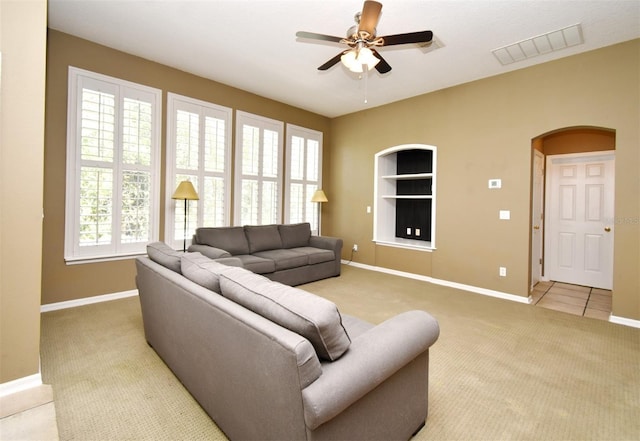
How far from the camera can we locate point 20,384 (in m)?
1.99

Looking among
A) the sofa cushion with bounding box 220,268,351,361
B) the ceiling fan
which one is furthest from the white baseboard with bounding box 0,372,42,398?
the ceiling fan

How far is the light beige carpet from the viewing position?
1786 mm

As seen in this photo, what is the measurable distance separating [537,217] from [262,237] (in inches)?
176

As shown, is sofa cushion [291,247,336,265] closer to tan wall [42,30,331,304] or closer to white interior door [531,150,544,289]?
tan wall [42,30,331,304]

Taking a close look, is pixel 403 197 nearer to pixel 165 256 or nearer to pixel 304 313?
pixel 165 256

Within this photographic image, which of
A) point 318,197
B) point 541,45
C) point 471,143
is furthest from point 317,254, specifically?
point 541,45

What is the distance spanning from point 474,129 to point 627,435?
12.9 feet

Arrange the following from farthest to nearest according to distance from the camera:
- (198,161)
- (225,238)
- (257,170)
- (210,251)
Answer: (257,170) → (198,161) → (225,238) → (210,251)

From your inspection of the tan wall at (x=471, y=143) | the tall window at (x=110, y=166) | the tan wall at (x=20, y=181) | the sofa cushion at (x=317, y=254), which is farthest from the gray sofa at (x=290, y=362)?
the sofa cushion at (x=317, y=254)

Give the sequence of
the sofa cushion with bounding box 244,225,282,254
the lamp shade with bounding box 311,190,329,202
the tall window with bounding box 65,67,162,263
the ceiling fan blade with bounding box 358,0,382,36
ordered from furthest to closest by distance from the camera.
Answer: the lamp shade with bounding box 311,190,329,202 → the sofa cushion with bounding box 244,225,282,254 → the tall window with bounding box 65,67,162,263 → the ceiling fan blade with bounding box 358,0,382,36

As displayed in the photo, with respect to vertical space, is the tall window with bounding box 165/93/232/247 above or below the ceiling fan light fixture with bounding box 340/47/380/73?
below

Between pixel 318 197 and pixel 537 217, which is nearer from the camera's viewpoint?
pixel 537 217

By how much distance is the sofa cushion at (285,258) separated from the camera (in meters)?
4.47

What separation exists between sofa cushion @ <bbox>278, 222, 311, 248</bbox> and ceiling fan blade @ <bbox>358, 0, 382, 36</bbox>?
137 inches
